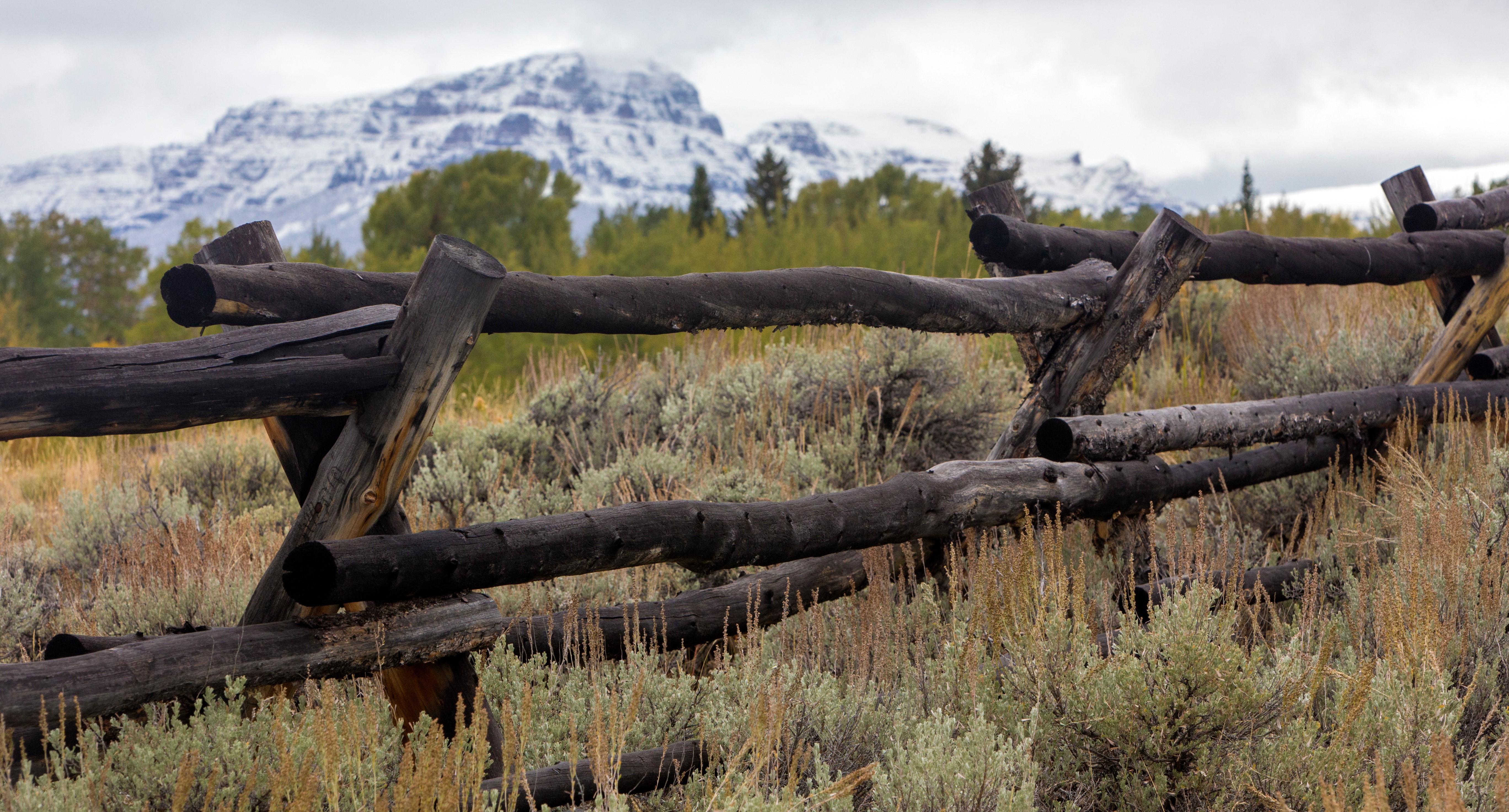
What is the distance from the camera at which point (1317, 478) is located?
422cm

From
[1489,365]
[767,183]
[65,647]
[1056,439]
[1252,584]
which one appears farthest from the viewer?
[767,183]

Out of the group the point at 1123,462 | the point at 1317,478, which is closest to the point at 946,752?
the point at 1123,462

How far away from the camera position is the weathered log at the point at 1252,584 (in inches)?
104

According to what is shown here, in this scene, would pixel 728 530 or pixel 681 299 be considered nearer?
pixel 728 530

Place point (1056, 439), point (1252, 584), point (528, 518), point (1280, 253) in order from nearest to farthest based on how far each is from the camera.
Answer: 1. point (528, 518)
2. point (1056, 439)
3. point (1252, 584)
4. point (1280, 253)

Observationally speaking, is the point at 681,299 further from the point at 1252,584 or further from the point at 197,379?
the point at 1252,584

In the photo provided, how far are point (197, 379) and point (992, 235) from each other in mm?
2371

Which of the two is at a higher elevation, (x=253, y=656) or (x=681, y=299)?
(x=681, y=299)

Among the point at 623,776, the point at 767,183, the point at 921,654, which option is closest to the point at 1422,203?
the point at 921,654

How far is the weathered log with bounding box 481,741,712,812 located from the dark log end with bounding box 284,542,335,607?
0.46m

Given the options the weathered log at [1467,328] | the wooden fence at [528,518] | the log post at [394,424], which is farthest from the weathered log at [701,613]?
the weathered log at [1467,328]

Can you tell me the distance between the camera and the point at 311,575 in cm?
172

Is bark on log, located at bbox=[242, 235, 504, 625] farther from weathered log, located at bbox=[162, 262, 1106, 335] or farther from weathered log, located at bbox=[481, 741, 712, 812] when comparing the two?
weathered log, located at bbox=[481, 741, 712, 812]

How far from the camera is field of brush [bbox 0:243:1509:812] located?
1642mm
